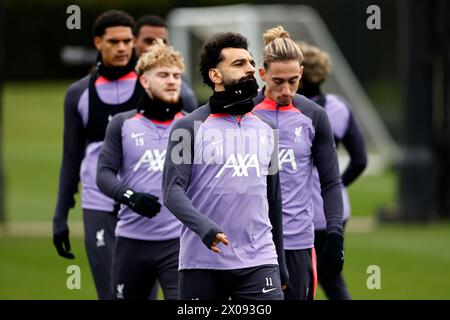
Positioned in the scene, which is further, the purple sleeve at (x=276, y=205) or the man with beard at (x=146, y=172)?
the man with beard at (x=146, y=172)

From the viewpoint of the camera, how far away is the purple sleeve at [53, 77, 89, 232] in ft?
27.7

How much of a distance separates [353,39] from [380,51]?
5.03 ft

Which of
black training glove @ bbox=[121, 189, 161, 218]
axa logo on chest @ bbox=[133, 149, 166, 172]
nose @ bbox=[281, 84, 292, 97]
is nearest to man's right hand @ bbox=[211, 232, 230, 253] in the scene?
black training glove @ bbox=[121, 189, 161, 218]

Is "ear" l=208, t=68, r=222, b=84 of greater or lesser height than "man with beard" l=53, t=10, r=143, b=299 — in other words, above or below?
above

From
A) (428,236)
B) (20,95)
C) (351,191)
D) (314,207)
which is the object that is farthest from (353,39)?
(314,207)

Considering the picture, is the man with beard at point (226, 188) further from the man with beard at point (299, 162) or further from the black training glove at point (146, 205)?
the black training glove at point (146, 205)

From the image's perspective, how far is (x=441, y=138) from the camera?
59.4 ft

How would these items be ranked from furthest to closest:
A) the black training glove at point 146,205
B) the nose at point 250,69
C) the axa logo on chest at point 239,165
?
the black training glove at point 146,205
the nose at point 250,69
the axa logo on chest at point 239,165

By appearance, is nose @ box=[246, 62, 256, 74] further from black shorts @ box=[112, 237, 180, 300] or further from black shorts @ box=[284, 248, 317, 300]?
black shorts @ box=[112, 237, 180, 300]

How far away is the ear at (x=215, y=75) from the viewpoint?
6.56 meters

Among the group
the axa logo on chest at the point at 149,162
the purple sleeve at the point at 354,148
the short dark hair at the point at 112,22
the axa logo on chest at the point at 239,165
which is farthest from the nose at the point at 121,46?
the axa logo on chest at the point at 239,165

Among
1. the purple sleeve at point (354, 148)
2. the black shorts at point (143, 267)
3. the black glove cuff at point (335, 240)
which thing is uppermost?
the purple sleeve at point (354, 148)

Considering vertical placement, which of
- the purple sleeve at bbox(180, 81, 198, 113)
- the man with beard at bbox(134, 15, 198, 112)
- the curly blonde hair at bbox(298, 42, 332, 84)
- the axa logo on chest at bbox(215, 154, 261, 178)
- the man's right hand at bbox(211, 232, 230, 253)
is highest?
the man with beard at bbox(134, 15, 198, 112)

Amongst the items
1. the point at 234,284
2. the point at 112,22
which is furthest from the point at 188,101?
the point at 234,284
